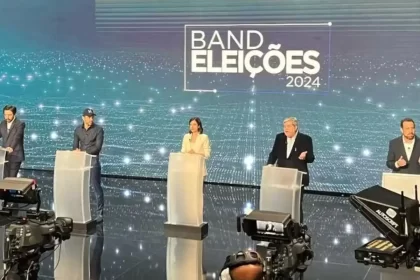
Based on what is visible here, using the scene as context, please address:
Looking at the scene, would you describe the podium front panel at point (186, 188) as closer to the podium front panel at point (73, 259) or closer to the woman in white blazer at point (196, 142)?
the woman in white blazer at point (196, 142)

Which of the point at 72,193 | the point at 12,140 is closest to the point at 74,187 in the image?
the point at 72,193

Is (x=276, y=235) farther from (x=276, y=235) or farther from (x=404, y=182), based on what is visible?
(x=404, y=182)

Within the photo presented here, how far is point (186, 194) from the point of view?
7156 mm

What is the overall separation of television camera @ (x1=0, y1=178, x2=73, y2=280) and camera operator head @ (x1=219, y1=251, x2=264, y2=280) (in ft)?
7.96

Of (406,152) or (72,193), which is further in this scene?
(72,193)

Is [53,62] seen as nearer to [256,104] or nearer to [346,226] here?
[256,104]

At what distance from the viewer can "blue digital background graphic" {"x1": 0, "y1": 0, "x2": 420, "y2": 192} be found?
973 centimetres

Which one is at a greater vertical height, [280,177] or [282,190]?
[280,177]

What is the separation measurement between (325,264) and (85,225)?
2.65 m

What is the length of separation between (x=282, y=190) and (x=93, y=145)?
2.51 m

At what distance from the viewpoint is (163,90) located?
36.1ft

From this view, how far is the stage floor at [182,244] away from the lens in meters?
5.95

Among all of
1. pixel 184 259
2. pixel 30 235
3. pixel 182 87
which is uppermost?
pixel 182 87

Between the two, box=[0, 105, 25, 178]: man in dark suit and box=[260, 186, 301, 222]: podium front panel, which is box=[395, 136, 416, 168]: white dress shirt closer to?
box=[260, 186, 301, 222]: podium front panel
